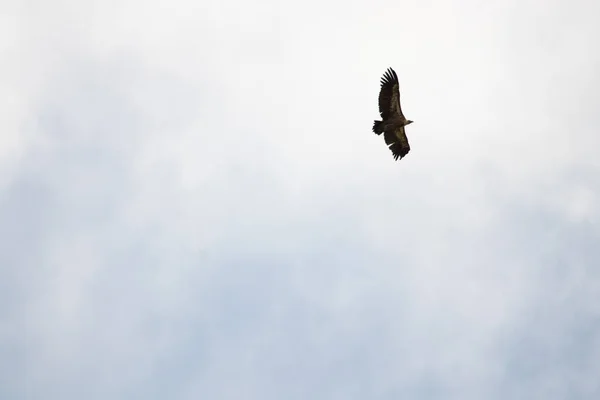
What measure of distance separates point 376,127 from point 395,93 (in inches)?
133

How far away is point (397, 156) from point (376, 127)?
356 centimetres

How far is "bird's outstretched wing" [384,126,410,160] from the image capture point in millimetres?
76812

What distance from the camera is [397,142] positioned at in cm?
7738

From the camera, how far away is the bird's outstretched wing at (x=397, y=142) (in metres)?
76.8

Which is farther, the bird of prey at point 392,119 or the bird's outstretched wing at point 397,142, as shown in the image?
the bird's outstretched wing at point 397,142

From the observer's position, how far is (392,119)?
246 feet

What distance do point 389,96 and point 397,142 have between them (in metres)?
4.91

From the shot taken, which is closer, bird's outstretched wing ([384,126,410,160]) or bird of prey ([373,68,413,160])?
bird of prey ([373,68,413,160])

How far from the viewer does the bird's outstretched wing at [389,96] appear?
7306cm

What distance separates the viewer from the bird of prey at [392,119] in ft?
241

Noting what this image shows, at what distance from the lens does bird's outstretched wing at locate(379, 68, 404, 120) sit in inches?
2876

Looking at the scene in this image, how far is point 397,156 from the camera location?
77.9 metres

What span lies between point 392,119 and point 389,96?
81.8 inches

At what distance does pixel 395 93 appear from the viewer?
242 ft
